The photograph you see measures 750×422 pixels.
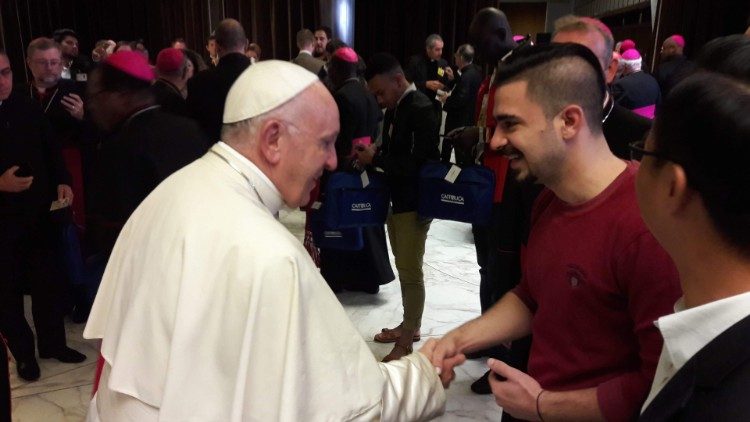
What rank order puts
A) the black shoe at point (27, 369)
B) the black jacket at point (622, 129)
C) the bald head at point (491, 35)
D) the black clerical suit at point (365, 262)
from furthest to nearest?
the black clerical suit at point (365, 262)
the black shoe at point (27, 369)
the bald head at point (491, 35)
the black jacket at point (622, 129)

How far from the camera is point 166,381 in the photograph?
1182 mm

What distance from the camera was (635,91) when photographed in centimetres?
395

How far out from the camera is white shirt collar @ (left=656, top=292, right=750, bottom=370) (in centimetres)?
78

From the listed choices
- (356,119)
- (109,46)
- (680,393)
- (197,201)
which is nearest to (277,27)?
(109,46)

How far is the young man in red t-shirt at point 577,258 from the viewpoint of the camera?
1.17m

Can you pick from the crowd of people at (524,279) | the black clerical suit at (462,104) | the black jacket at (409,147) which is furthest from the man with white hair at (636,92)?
the crowd of people at (524,279)

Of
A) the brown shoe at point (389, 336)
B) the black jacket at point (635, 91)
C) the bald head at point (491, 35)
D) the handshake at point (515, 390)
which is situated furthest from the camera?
the black jacket at point (635, 91)

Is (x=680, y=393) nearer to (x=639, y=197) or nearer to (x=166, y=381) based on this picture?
(x=639, y=197)

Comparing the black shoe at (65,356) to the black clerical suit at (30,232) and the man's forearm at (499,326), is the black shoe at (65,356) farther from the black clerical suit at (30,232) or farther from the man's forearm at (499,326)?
the man's forearm at (499,326)

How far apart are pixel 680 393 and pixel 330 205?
2.78 metres

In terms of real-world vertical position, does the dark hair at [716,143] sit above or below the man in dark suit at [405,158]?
above

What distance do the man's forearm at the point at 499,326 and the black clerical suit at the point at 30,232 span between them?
8.17ft

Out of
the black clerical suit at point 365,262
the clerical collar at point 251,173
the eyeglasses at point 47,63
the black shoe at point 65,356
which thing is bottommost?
the black shoe at point 65,356

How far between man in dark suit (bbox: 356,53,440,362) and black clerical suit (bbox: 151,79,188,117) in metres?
1.28
